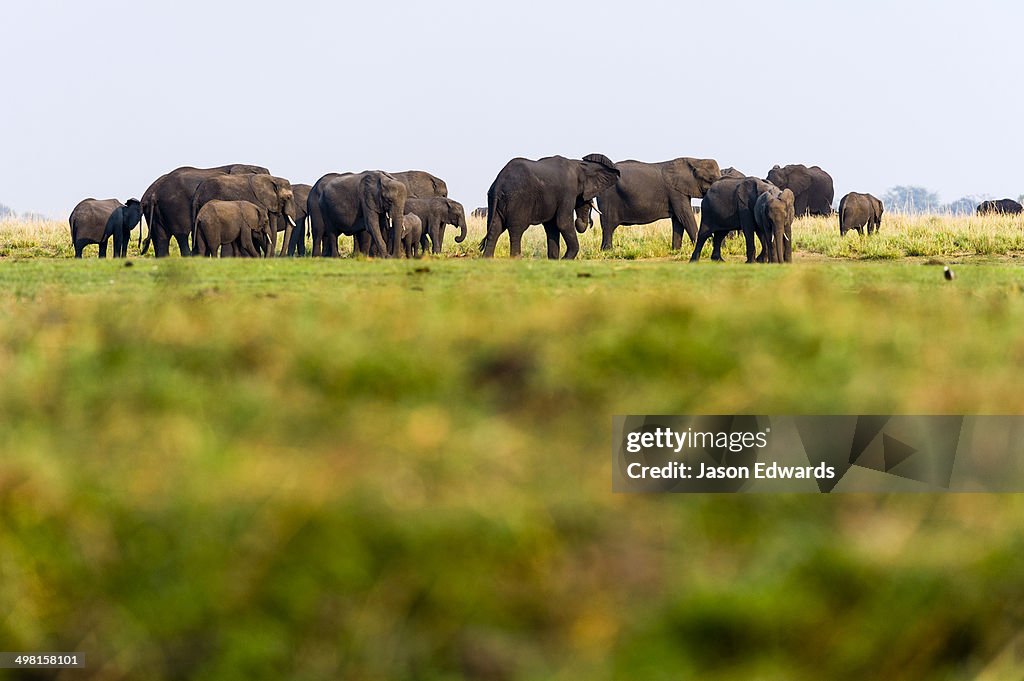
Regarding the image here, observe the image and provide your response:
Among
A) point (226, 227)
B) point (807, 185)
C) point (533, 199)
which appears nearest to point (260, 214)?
point (226, 227)

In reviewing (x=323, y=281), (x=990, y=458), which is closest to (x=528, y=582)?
(x=990, y=458)

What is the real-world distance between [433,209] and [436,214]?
0.64ft

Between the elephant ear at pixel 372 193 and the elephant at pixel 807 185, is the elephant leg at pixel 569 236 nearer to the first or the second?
the elephant ear at pixel 372 193

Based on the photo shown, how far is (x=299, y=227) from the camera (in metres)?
27.4

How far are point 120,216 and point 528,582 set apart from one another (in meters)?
23.5

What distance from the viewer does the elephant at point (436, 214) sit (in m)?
28.2

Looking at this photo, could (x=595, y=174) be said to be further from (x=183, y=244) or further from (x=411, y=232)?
(x=183, y=244)

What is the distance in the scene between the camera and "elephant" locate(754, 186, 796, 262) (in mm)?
19484

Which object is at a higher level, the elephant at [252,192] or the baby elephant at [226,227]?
the elephant at [252,192]

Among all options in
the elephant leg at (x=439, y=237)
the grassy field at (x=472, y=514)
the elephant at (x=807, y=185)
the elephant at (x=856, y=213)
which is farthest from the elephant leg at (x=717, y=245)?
the elephant at (x=807, y=185)

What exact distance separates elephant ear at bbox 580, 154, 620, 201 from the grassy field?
16.6 metres

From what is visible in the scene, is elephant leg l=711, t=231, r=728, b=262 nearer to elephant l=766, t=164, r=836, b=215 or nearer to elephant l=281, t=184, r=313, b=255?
elephant l=281, t=184, r=313, b=255

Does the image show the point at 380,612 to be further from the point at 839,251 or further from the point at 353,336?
the point at 839,251

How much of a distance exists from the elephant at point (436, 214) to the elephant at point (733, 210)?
25.5 ft
